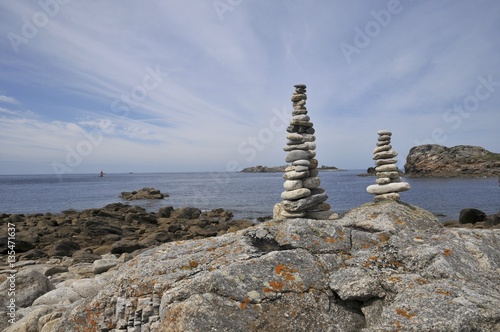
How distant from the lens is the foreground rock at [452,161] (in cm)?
11719

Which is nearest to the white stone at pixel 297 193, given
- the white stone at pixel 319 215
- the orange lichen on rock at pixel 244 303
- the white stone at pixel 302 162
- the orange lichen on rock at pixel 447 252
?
the white stone at pixel 319 215

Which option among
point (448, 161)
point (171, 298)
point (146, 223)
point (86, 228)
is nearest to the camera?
point (171, 298)

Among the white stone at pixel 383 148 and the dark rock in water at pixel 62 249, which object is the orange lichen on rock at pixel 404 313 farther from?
the dark rock in water at pixel 62 249

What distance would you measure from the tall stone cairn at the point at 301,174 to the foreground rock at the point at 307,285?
410 cm

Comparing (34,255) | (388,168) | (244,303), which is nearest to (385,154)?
(388,168)

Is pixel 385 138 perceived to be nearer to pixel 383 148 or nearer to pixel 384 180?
pixel 383 148

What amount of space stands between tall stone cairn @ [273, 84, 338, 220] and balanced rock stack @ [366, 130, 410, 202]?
166 centimetres

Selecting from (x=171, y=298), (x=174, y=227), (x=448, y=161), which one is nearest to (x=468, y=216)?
(x=174, y=227)

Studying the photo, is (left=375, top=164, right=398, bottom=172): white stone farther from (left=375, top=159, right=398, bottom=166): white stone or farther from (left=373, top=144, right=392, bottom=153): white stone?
(left=373, top=144, right=392, bottom=153): white stone

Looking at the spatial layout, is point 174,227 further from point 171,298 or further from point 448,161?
point 448,161

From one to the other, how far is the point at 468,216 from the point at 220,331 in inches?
1313

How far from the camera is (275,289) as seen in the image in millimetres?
4828

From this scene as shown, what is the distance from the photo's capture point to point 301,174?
1105 cm

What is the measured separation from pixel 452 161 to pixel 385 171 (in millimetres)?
129140
